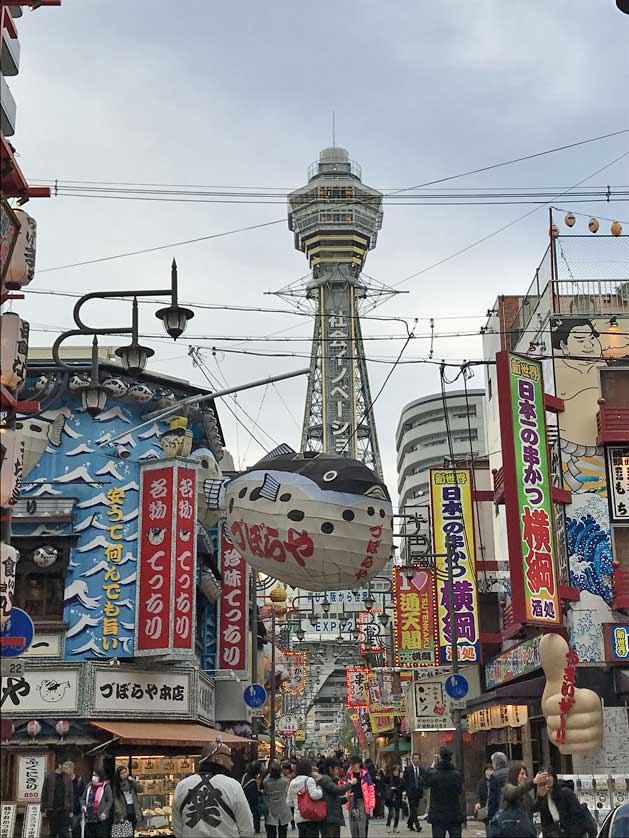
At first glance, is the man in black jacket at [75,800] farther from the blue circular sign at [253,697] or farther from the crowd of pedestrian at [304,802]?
the blue circular sign at [253,697]

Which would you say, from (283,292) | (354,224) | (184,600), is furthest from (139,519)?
(354,224)

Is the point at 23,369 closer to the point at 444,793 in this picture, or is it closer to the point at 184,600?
the point at 444,793

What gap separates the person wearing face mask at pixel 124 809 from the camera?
19891mm

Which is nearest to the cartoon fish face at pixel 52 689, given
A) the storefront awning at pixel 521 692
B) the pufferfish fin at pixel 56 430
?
the pufferfish fin at pixel 56 430

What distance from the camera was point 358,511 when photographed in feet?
63.3

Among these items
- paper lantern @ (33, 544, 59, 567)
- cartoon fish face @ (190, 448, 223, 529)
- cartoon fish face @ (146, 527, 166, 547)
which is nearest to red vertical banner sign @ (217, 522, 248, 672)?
cartoon fish face @ (190, 448, 223, 529)

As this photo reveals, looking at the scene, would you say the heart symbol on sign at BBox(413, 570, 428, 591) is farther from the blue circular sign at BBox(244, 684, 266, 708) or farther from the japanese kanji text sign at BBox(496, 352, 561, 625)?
the japanese kanji text sign at BBox(496, 352, 561, 625)

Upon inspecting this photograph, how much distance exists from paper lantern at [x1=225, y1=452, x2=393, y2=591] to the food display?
361 inches

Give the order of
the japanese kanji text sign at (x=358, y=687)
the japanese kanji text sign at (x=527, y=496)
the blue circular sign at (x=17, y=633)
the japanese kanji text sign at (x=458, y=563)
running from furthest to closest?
the japanese kanji text sign at (x=358, y=687) < the japanese kanji text sign at (x=458, y=563) < the japanese kanji text sign at (x=527, y=496) < the blue circular sign at (x=17, y=633)

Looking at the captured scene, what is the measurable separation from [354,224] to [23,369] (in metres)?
167

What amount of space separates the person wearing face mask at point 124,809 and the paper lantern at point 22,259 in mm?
10599

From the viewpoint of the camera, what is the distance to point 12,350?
12781mm

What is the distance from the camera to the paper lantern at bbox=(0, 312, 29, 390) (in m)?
12.6

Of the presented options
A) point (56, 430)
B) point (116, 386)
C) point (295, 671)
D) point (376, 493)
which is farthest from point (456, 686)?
point (295, 671)
